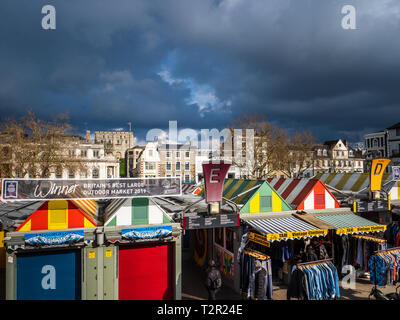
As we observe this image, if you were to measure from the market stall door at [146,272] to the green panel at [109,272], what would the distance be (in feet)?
1.06

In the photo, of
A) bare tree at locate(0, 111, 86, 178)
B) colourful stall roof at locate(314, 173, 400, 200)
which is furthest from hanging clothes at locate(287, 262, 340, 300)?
bare tree at locate(0, 111, 86, 178)

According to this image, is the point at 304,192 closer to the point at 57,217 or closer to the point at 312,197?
the point at 312,197

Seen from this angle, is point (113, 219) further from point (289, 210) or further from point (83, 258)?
point (289, 210)

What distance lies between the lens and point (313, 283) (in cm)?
899

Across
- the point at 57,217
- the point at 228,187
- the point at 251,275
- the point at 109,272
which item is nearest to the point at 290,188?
the point at 228,187

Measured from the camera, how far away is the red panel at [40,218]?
8211mm

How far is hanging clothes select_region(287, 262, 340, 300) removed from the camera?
8883 mm

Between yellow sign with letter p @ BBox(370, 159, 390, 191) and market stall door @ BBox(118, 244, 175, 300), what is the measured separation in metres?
9.97

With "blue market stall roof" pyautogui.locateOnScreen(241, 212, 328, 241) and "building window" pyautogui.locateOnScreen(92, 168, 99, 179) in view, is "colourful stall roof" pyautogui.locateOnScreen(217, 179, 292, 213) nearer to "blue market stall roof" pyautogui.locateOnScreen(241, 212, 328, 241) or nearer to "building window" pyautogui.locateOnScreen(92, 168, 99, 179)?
"blue market stall roof" pyautogui.locateOnScreen(241, 212, 328, 241)

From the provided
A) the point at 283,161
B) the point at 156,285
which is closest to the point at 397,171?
the point at 156,285

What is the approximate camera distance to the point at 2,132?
114 feet

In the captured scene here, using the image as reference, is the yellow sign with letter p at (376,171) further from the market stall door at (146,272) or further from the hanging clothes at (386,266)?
the market stall door at (146,272)
